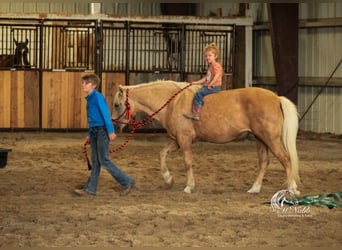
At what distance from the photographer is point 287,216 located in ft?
21.2

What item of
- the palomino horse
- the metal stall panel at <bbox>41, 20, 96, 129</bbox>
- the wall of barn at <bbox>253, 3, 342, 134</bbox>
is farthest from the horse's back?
the wall of barn at <bbox>253, 3, 342, 134</bbox>

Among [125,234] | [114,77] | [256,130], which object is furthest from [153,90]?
[114,77]

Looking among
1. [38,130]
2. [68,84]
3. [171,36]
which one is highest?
[171,36]

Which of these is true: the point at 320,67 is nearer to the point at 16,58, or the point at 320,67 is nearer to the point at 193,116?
the point at 16,58

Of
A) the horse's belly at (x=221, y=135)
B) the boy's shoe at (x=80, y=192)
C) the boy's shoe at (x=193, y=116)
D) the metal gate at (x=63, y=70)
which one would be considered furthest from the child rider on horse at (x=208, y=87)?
the metal gate at (x=63, y=70)

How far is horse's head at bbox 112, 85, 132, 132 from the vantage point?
820cm

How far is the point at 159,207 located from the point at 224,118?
156 centimetres

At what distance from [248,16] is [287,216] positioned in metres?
10.0

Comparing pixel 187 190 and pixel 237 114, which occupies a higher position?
pixel 237 114

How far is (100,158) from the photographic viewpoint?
7473mm

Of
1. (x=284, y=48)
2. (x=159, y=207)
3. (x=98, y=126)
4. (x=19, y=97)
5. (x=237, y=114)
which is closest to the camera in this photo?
(x=159, y=207)

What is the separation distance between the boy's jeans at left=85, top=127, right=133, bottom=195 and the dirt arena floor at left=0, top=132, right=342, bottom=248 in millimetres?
176

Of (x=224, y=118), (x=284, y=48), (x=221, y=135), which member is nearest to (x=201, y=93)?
(x=224, y=118)

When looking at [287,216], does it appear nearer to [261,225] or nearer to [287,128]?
[261,225]
